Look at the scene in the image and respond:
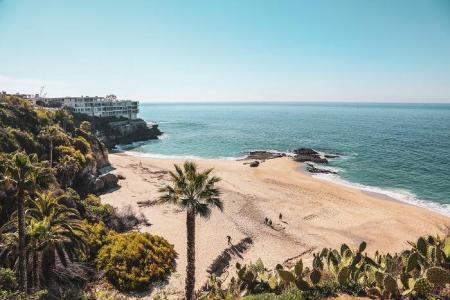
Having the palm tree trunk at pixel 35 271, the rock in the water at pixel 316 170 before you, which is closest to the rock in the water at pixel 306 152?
the rock in the water at pixel 316 170

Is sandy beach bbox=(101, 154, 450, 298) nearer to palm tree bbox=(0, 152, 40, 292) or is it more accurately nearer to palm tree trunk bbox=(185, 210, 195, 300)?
palm tree trunk bbox=(185, 210, 195, 300)

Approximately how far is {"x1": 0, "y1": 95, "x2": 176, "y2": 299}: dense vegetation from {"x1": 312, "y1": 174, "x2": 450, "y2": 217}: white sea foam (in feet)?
123

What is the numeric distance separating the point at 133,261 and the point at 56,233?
320 inches

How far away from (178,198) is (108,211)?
1893cm

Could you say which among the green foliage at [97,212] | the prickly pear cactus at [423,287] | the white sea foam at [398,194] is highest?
the prickly pear cactus at [423,287]

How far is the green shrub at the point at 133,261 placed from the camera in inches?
963

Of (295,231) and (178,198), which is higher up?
(178,198)

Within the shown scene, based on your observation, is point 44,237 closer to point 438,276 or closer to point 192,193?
point 192,193

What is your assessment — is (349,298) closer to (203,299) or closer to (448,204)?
(203,299)

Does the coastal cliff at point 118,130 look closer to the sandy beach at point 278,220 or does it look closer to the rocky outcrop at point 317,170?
the sandy beach at point 278,220

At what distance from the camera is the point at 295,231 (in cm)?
3716

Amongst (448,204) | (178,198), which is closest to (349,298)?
(178,198)

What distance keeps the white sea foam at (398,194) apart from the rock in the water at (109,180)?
36.6m

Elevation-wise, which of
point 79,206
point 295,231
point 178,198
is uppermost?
point 178,198
